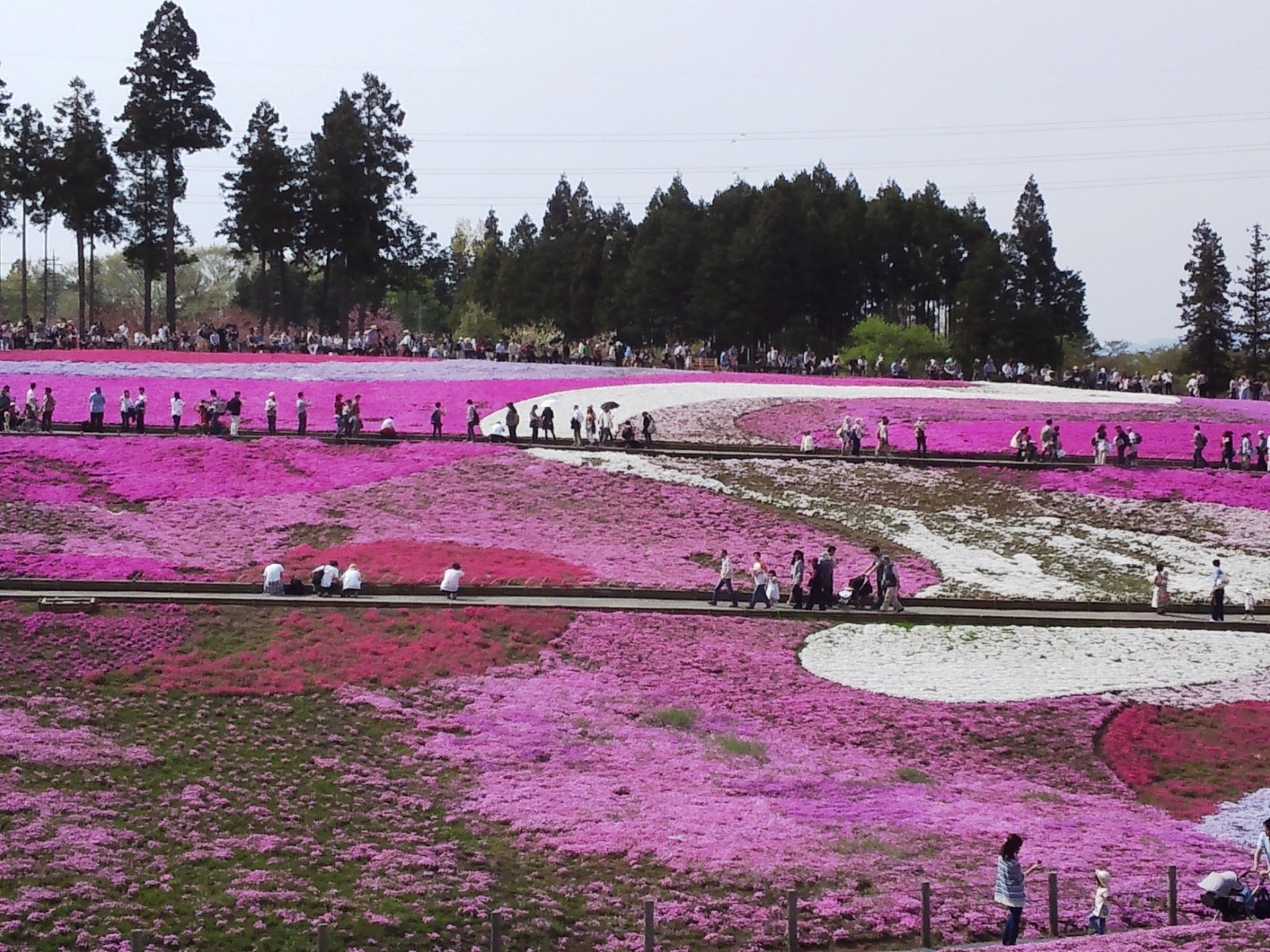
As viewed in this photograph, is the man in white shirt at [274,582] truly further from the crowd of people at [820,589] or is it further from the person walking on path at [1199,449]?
the person walking on path at [1199,449]

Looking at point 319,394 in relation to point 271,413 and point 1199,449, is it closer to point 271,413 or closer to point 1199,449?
point 271,413

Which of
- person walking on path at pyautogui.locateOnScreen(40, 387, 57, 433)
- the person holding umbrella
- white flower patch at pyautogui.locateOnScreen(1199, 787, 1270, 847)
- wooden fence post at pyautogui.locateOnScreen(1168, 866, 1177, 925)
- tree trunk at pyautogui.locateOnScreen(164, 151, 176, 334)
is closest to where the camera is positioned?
wooden fence post at pyautogui.locateOnScreen(1168, 866, 1177, 925)

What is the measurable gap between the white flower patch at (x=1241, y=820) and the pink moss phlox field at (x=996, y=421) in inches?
1077

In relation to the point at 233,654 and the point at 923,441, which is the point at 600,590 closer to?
the point at 233,654

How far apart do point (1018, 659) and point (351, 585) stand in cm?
1418

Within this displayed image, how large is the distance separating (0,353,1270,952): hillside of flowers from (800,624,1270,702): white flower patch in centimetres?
11

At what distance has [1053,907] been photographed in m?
21.6

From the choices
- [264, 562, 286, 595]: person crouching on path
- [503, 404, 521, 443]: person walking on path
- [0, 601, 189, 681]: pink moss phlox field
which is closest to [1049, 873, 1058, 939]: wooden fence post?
[0, 601, 189, 681]: pink moss phlox field

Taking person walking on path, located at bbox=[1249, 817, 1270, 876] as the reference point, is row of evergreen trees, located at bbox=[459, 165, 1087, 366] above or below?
above

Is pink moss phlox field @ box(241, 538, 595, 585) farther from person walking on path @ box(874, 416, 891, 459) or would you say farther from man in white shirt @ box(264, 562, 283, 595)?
person walking on path @ box(874, 416, 891, 459)

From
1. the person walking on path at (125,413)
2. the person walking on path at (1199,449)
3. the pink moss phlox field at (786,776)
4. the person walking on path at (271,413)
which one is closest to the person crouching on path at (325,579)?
the pink moss phlox field at (786,776)

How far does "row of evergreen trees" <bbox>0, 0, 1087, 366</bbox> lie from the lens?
87.9m

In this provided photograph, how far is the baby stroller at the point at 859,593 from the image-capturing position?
120 feet

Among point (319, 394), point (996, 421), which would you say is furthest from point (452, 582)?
point (996, 421)
